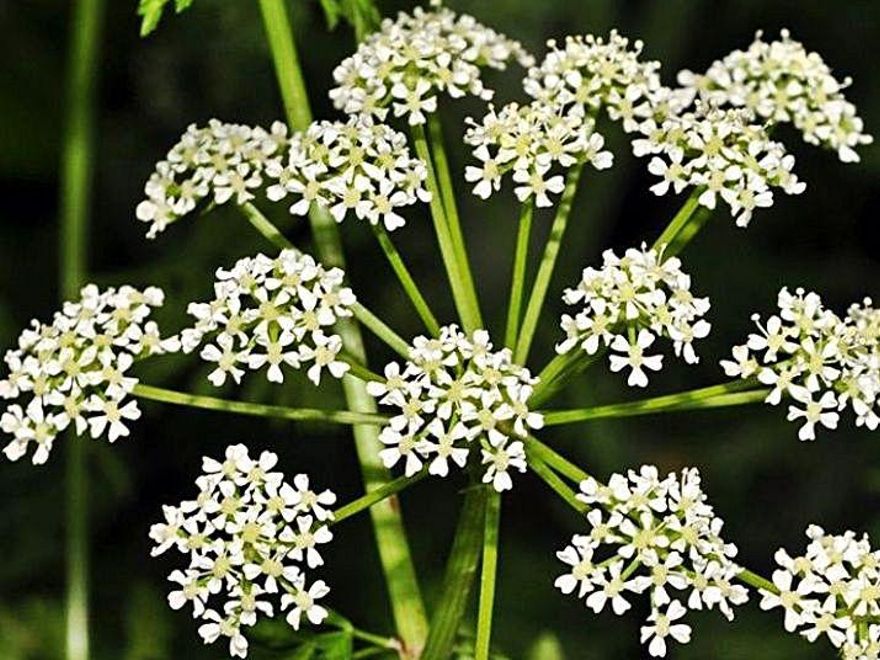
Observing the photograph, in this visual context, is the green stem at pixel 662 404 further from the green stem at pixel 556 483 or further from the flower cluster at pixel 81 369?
the flower cluster at pixel 81 369

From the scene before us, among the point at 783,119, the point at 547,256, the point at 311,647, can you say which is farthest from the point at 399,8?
the point at 311,647

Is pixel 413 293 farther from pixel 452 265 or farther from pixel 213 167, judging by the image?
pixel 213 167

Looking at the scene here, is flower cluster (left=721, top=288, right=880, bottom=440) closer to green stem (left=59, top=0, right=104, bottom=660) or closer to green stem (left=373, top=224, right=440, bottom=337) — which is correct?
green stem (left=373, top=224, right=440, bottom=337)

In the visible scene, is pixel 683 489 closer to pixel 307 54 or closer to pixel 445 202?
pixel 445 202

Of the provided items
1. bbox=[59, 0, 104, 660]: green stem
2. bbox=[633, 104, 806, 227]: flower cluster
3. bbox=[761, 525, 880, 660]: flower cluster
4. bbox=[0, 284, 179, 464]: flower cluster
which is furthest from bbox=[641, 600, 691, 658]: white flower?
bbox=[59, 0, 104, 660]: green stem

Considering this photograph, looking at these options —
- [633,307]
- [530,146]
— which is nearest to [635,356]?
[633,307]
